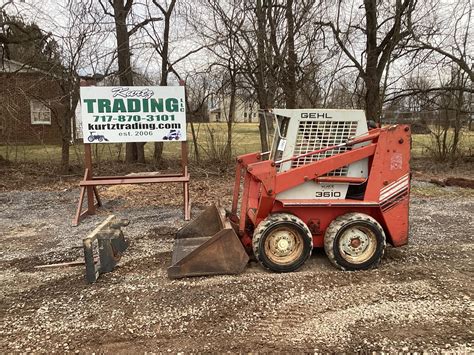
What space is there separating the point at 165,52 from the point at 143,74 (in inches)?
40.9

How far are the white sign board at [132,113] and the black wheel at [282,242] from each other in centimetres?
362

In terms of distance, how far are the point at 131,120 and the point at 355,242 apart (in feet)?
15.0

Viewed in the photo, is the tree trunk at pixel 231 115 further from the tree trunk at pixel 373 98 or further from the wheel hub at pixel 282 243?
the wheel hub at pixel 282 243

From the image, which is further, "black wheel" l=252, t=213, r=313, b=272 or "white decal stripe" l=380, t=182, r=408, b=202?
"white decal stripe" l=380, t=182, r=408, b=202

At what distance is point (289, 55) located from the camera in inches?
434

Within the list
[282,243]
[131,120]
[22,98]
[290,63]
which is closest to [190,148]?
[290,63]

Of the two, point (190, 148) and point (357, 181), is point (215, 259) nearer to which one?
point (357, 181)

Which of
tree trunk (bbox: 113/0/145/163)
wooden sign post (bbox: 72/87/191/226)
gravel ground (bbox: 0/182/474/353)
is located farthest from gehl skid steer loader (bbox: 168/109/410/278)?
tree trunk (bbox: 113/0/145/163)

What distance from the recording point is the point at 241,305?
357 centimetres

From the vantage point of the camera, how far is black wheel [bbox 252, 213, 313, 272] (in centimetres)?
418

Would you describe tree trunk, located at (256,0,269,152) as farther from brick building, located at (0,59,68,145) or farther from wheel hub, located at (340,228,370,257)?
wheel hub, located at (340,228,370,257)

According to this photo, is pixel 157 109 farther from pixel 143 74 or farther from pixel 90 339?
pixel 143 74

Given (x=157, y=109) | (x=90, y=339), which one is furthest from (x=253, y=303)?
(x=157, y=109)

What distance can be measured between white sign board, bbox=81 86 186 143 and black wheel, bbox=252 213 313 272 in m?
3.62
